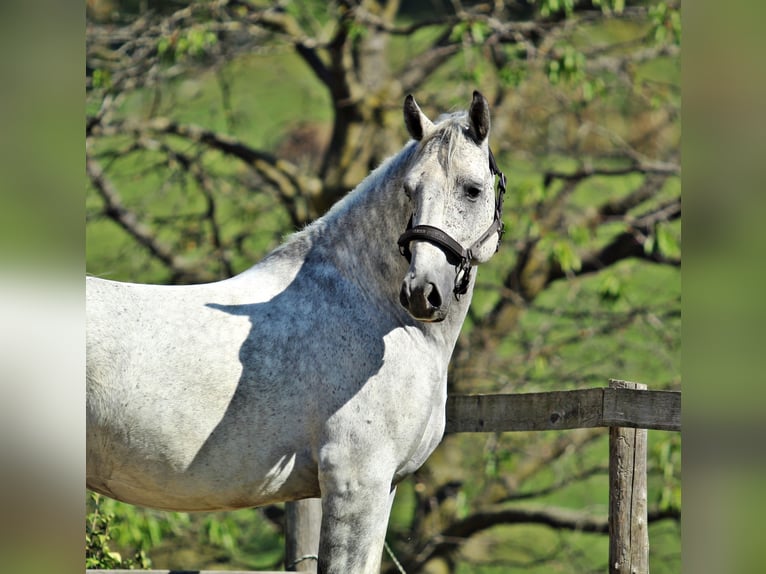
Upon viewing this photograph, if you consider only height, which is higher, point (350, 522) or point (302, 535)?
point (350, 522)

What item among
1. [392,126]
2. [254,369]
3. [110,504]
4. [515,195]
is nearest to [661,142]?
[515,195]

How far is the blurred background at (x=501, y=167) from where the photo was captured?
686cm

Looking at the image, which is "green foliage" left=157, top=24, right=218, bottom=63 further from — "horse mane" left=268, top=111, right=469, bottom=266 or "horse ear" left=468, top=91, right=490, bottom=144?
"horse ear" left=468, top=91, right=490, bottom=144

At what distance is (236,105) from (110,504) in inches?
146

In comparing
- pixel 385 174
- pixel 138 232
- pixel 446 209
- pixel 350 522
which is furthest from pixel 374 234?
pixel 138 232

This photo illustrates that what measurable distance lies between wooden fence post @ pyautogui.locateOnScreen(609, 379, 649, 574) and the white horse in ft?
2.93

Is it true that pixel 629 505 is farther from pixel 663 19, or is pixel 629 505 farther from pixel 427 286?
pixel 663 19

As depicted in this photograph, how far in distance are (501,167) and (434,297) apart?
449 centimetres

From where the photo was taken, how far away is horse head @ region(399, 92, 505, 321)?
2584 millimetres

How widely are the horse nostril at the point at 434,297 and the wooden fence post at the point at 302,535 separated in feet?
5.78

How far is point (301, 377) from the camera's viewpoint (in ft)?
9.11

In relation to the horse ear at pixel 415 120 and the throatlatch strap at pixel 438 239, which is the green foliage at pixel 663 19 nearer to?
the horse ear at pixel 415 120
